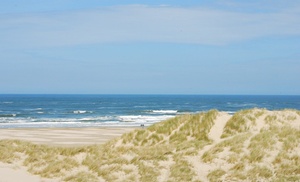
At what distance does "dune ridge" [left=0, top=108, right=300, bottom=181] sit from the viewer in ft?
45.4

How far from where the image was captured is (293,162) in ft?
47.0

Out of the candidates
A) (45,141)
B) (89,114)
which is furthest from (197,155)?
(89,114)

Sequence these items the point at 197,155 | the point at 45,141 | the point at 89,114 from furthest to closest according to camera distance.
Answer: the point at 89,114 → the point at 45,141 → the point at 197,155

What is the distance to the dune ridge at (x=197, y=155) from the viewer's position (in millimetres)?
13828

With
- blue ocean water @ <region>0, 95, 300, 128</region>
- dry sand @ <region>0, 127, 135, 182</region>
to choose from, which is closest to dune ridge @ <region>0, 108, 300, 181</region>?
dry sand @ <region>0, 127, 135, 182</region>

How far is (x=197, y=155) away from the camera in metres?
15.5

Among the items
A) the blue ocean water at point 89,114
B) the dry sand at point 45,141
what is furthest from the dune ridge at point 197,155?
the blue ocean water at point 89,114

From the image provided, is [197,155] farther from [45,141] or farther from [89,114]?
[89,114]

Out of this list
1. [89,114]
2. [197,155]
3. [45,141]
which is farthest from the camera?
[89,114]

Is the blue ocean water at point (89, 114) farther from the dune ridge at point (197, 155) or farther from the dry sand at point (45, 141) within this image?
the dune ridge at point (197, 155)

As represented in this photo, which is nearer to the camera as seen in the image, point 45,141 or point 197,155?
point 197,155

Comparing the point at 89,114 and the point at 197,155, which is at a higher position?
the point at 197,155

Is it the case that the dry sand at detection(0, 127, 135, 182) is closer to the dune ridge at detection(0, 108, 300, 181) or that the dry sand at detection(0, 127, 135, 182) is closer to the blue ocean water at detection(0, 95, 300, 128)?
the dune ridge at detection(0, 108, 300, 181)

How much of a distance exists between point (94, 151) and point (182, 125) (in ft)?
14.5
